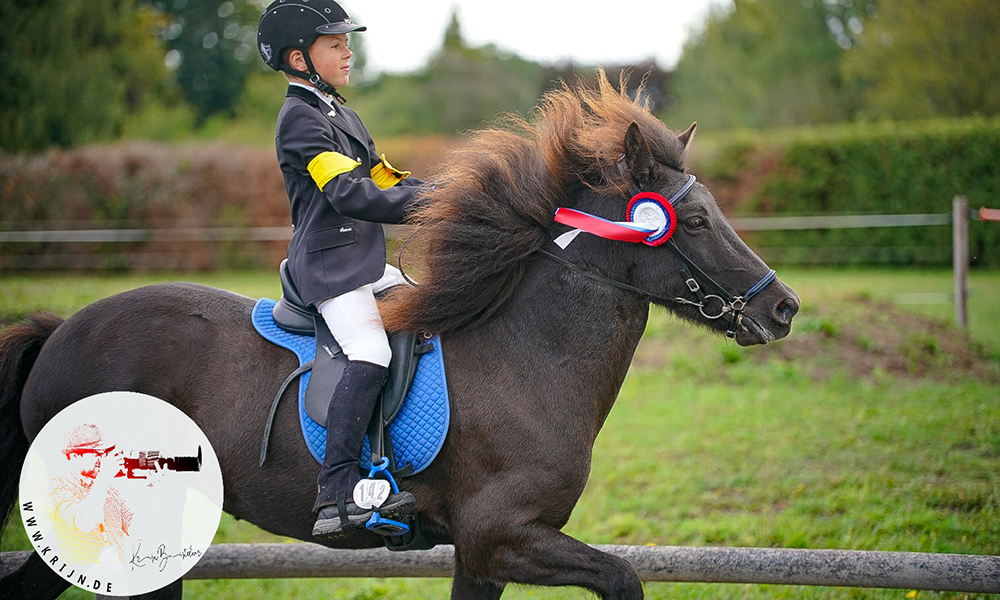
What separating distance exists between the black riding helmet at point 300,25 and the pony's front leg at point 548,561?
1.90 metres

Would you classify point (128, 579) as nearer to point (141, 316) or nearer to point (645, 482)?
point (141, 316)

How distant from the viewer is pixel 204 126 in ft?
121

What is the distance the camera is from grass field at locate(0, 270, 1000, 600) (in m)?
4.71

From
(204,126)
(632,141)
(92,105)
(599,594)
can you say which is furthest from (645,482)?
(204,126)

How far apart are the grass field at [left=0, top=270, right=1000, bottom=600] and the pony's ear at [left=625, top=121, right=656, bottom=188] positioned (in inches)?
44.4

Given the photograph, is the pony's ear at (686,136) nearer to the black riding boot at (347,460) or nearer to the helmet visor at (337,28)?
the helmet visor at (337,28)

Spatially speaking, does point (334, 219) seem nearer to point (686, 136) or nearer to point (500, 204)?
point (500, 204)

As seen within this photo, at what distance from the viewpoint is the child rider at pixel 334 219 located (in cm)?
267

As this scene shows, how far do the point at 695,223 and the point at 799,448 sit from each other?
183 inches

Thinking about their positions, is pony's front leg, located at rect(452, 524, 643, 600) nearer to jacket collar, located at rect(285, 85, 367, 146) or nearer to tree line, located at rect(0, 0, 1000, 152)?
jacket collar, located at rect(285, 85, 367, 146)

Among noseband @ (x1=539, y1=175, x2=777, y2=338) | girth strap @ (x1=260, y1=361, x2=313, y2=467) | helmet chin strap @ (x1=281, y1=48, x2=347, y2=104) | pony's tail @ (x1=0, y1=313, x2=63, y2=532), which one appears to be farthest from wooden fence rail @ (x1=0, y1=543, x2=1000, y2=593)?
helmet chin strap @ (x1=281, y1=48, x2=347, y2=104)

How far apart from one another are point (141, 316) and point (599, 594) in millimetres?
2193
